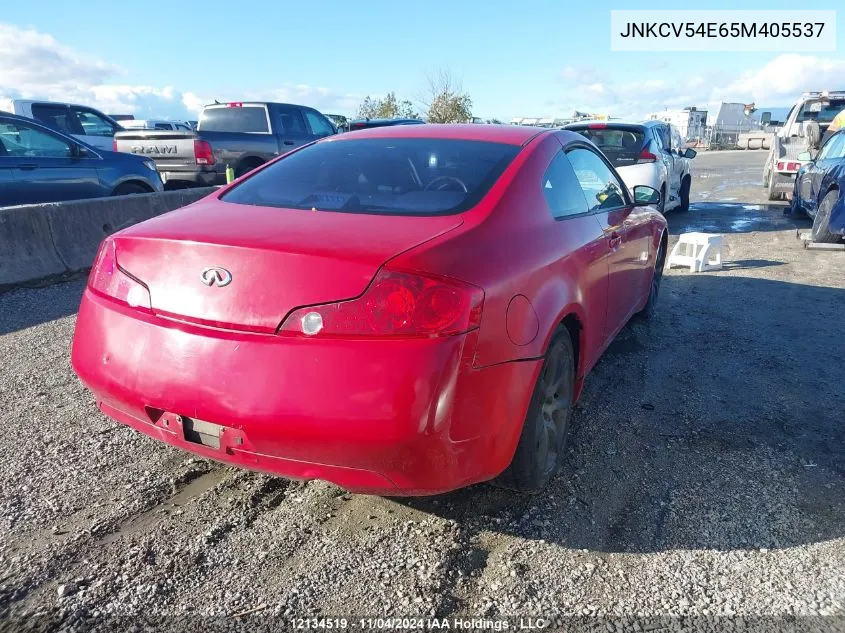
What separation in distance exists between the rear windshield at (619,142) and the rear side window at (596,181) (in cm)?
543

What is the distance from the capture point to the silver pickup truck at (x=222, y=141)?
1070 cm

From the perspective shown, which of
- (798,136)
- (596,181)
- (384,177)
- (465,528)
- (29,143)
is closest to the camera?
(465,528)

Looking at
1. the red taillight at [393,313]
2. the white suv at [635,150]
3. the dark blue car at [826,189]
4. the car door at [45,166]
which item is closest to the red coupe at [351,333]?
the red taillight at [393,313]

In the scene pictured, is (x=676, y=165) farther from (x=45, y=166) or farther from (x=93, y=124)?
(x=93, y=124)

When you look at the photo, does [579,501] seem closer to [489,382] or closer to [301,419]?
[489,382]

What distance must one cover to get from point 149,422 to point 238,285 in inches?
25.5

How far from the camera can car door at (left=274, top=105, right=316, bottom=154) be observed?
1206cm

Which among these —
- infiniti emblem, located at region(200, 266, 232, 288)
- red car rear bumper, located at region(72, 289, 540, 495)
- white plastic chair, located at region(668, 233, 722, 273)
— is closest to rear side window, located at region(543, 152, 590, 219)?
red car rear bumper, located at region(72, 289, 540, 495)

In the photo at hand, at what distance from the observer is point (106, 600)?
7.29 ft

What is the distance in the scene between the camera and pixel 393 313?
2.14m

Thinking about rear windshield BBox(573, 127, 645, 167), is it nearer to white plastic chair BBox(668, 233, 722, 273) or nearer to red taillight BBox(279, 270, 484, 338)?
white plastic chair BBox(668, 233, 722, 273)

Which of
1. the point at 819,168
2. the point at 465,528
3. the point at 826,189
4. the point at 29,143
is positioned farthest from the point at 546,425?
the point at 819,168

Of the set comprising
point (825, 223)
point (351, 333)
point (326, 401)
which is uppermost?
point (351, 333)

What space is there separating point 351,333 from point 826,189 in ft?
29.5
